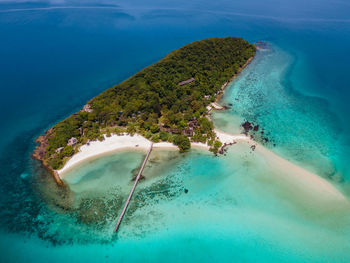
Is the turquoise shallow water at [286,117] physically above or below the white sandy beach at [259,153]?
above

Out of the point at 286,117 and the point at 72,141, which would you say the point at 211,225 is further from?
the point at 286,117

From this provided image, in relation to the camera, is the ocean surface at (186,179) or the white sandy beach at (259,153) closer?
the ocean surface at (186,179)

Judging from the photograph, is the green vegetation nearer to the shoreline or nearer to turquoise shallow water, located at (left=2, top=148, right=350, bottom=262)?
the shoreline

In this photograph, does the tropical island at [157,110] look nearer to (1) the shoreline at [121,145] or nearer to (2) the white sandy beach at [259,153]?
(1) the shoreline at [121,145]

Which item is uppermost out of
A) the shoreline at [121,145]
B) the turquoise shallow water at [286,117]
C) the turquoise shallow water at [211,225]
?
the turquoise shallow water at [286,117]

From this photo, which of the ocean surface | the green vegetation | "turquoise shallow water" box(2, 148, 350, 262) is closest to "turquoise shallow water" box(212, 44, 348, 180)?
the ocean surface

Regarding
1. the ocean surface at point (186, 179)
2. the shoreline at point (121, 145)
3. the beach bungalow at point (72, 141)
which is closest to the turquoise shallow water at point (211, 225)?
the ocean surface at point (186, 179)

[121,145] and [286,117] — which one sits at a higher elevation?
[286,117]

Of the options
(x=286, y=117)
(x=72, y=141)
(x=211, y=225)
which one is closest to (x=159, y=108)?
(x=72, y=141)
